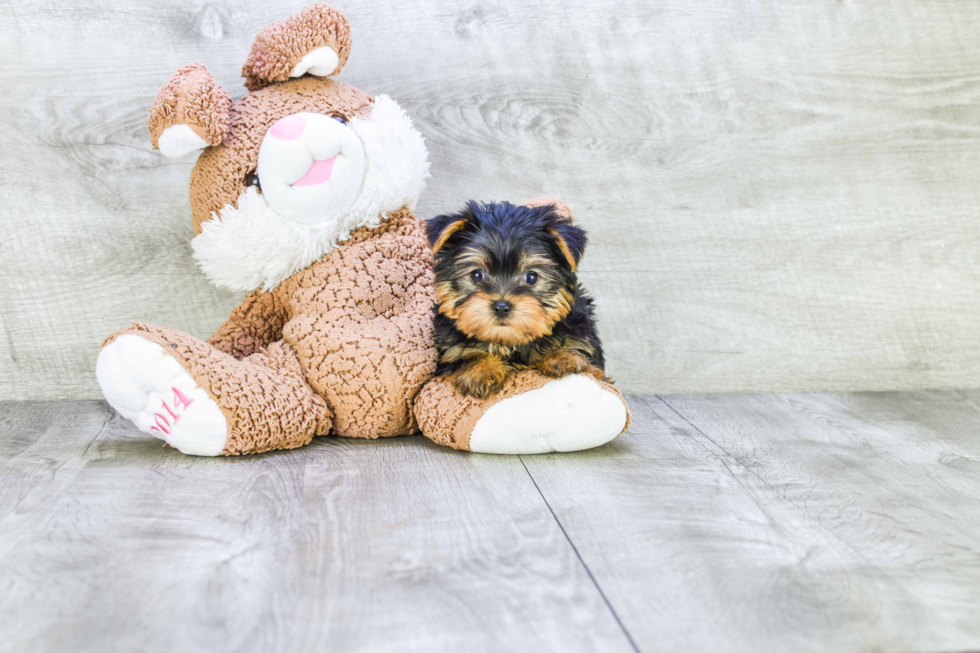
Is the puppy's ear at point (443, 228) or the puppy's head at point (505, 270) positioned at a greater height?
the puppy's ear at point (443, 228)

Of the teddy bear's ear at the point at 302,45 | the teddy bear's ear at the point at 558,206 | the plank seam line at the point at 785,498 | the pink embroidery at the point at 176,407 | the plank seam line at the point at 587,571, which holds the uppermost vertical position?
the teddy bear's ear at the point at 302,45

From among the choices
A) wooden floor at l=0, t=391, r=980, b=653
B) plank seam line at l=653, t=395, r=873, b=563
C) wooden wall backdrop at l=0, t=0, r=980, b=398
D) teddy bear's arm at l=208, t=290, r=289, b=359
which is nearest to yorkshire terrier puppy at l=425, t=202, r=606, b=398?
wooden floor at l=0, t=391, r=980, b=653

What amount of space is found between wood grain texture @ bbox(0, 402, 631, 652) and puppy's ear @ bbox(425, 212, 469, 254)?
1.81ft

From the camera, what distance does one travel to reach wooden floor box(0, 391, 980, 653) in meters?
1.17

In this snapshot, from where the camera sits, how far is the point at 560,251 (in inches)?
71.2

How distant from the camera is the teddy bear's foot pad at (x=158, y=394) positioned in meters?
1.76

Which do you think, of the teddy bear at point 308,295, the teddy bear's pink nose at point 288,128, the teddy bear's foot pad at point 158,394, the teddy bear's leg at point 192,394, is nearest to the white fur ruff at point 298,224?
the teddy bear at point 308,295

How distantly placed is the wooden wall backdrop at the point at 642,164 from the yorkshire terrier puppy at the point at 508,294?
0.80 meters

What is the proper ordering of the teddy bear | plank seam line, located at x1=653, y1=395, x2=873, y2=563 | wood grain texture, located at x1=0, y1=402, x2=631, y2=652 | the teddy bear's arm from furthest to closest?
the teddy bear's arm, the teddy bear, plank seam line, located at x1=653, y1=395, x2=873, y2=563, wood grain texture, located at x1=0, y1=402, x2=631, y2=652

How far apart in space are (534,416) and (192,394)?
83 centimetres

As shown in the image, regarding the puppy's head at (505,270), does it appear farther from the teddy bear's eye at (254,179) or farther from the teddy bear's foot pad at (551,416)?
the teddy bear's eye at (254,179)

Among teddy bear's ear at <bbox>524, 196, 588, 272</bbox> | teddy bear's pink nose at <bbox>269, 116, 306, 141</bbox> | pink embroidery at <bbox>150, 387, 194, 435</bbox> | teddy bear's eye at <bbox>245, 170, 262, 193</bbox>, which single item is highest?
teddy bear's pink nose at <bbox>269, 116, 306, 141</bbox>

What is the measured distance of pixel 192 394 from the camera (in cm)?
179

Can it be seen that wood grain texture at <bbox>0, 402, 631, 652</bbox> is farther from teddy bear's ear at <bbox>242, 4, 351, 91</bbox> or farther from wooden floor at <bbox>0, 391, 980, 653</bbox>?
teddy bear's ear at <bbox>242, 4, 351, 91</bbox>
